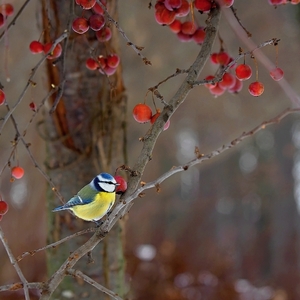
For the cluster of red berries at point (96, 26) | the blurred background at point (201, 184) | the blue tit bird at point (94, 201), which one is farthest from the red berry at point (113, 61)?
the blurred background at point (201, 184)

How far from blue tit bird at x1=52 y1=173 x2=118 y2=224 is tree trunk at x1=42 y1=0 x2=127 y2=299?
12.5 inches

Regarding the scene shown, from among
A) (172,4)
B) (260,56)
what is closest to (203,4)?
(172,4)

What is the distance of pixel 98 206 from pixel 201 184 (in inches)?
177

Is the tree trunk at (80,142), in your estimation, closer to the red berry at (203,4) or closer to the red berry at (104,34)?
the red berry at (104,34)

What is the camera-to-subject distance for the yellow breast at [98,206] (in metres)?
0.59

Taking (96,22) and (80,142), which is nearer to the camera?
(96,22)

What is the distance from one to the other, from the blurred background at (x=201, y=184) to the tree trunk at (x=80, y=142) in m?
0.45

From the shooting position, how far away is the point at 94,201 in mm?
598

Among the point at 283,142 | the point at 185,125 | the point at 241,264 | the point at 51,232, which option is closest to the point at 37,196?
the point at 185,125

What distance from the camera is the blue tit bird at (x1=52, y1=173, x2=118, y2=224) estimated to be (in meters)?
0.58

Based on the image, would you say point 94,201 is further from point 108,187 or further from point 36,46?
point 36,46

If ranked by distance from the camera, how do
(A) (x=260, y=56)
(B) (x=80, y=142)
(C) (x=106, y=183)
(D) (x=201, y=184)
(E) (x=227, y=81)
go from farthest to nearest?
(D) (x=201, y=184), (B) (x=80, y=142), (E) (x=227, y=81), (C) (x=106, y=183), (A) (x=260, y=56)

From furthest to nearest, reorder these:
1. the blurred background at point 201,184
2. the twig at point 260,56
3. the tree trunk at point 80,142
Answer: the blurred background at point 201,184, the tree trunk at point 80,142, the twig at point 260,56

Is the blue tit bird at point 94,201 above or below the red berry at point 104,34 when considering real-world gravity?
below
